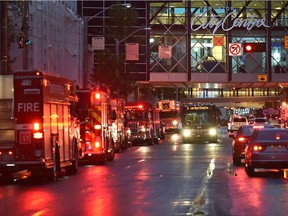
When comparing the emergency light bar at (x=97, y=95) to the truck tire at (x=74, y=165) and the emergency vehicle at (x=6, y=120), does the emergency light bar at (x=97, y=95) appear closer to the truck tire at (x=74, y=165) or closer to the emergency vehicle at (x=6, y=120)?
the truck tire at (x=74, y=165)

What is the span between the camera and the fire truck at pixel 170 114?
73.1 m

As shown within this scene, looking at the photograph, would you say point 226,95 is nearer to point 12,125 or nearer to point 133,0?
point 133,0

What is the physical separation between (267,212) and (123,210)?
278cm

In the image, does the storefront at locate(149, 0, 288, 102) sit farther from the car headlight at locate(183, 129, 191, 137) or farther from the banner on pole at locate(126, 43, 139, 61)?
the car headlight at locate(183, 129, 191, 137)

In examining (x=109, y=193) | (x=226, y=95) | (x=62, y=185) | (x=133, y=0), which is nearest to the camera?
(x=109, y=193)

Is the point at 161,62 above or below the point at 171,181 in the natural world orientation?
above

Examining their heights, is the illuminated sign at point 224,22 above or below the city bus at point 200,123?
above

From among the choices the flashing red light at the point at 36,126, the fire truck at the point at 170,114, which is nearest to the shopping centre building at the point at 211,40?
the fire truck at the point at 170,114

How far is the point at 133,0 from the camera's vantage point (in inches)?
2987

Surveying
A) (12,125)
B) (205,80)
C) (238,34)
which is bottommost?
(12,125)

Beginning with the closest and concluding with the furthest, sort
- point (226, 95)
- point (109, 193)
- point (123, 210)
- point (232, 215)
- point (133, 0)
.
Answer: point (232, 215), point (123, 210), point (109, 193), point (133, 0), point (226, 95)

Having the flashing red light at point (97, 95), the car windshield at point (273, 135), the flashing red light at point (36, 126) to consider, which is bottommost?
the car windshield at point (273, 135)

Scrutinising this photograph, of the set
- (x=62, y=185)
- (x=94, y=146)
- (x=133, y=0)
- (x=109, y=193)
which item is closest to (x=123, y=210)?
(x=109, y=193)

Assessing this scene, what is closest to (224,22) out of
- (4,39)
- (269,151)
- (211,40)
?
(211,40)
